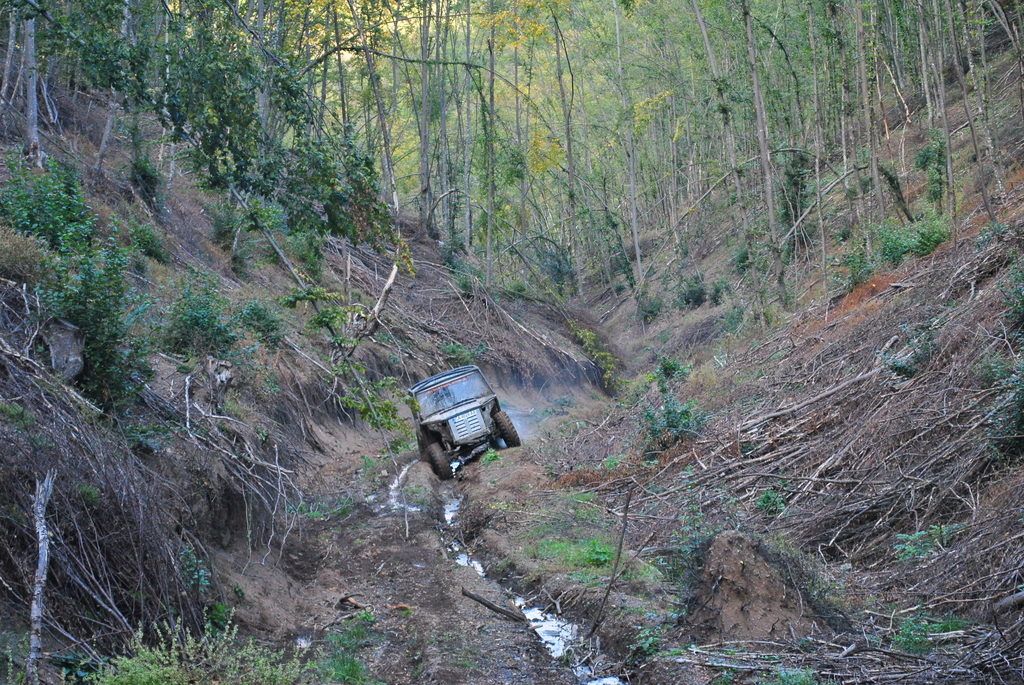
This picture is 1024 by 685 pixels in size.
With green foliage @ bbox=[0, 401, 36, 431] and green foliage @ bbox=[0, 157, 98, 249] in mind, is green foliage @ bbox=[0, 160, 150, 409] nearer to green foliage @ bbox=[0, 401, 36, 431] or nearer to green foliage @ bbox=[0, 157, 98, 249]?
green foliage @ bbox=[0, 157, 98, 249]

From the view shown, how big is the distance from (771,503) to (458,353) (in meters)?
14.3

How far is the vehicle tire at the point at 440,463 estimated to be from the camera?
16047mm

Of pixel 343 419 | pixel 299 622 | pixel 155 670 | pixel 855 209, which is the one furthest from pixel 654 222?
pixel 155 670

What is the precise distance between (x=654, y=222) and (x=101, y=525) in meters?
45.3

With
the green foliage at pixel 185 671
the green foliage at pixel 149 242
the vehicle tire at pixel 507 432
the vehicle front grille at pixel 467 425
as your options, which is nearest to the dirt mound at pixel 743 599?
the green foliage at pixel 185 671

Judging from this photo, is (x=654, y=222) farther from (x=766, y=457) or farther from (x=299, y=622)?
(x=299, y=622)

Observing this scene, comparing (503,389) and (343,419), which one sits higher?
(343,419)

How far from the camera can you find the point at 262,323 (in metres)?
15.8

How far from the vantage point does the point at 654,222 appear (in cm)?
4906

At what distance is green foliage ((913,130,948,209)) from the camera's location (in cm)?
1786

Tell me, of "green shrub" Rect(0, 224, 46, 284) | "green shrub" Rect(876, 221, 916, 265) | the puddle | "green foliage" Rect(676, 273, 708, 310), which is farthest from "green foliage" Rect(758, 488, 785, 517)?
"green foliage" Rect(676, 273, 708, 310)

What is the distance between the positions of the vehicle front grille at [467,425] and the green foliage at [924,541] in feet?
31.9

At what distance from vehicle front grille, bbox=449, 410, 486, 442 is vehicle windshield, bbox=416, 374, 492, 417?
0.41m

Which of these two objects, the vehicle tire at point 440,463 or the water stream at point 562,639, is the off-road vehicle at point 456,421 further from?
the water stream at point 562,639
